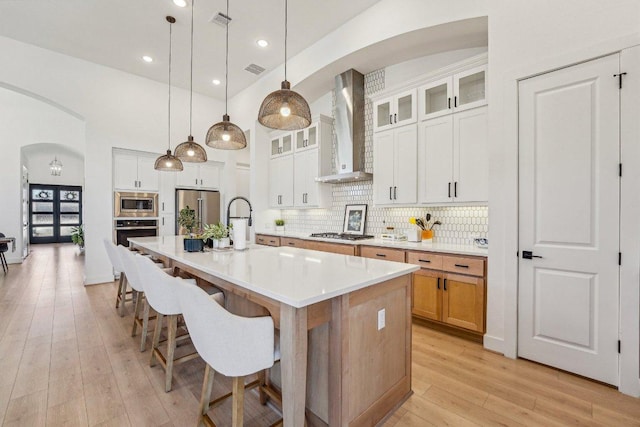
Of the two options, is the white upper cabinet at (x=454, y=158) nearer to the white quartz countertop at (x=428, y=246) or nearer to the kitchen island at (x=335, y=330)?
the white quartz countertop at (x=428, y=246)

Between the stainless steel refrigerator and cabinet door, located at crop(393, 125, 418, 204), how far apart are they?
13.4ft

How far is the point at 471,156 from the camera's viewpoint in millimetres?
2996

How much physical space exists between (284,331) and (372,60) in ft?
12.6

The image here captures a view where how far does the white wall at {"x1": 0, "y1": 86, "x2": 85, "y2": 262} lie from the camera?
6.80 metres

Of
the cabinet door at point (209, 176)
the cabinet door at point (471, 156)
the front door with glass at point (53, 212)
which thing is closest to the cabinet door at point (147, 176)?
the cabinet door at point (209, 176)

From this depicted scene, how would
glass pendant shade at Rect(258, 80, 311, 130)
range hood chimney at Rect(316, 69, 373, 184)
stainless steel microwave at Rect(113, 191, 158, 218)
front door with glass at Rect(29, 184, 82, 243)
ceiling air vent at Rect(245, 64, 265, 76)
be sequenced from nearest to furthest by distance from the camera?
1. glass pendant shade at Rect(258, 80, 311, 130)
2. range hood chimney at Rect(316, 69, 373, 184)
3. ceiling air vent at Rect(245, 64, 265, 76)
4. stainless steel microwave at Rect(113, 191, 158, 218)
5. front door with glass at Rect(29, 184, 82, 243)

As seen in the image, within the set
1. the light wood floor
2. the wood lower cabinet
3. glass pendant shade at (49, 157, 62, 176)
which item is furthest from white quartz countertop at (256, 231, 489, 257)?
glass pendant shade at (49, 157, 62, 176)

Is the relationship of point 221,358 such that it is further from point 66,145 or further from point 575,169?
point 66,145

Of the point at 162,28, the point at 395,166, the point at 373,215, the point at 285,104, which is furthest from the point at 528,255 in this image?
the point at 162,28

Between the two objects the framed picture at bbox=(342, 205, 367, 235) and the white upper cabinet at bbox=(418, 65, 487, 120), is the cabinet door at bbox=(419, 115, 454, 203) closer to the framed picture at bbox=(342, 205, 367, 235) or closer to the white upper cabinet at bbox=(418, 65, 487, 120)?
the white upper cabinet at bbox=(418, 65, 487, 120)

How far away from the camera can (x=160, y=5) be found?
3.56 meters

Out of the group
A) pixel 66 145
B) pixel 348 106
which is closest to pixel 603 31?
pixel 348 106

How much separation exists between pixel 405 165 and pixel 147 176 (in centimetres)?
489

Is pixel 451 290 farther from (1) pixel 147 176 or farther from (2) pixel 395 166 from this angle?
(1) pixel 147 176
